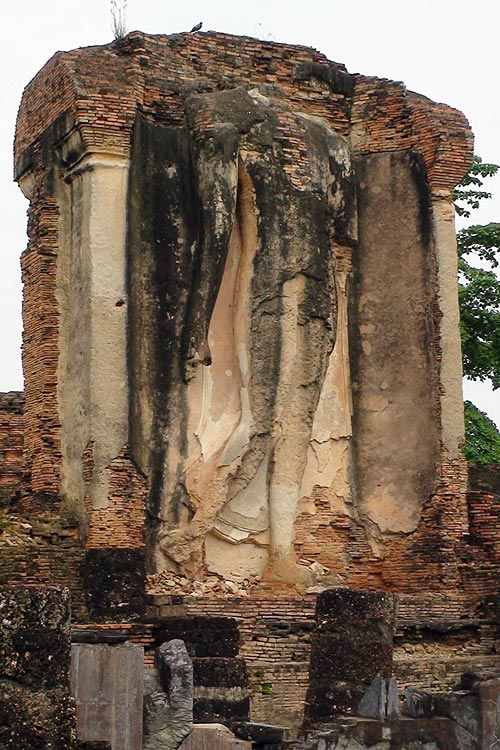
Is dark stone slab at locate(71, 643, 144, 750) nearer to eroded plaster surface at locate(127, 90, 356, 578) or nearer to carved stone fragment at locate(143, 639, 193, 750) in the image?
carved stone fragment at locate(143, 639, 193, 750)

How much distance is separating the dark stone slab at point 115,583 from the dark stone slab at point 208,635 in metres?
1.27

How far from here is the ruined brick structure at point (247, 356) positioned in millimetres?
20828

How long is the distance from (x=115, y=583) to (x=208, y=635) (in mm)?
1984

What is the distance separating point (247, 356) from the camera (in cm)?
2177

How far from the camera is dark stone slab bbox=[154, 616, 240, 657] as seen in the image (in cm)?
1816

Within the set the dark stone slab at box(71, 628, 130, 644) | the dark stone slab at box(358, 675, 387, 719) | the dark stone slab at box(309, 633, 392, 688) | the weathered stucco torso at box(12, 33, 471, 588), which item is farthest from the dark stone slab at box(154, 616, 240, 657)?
the dark stone slab at box(71, 628, 130, 644)

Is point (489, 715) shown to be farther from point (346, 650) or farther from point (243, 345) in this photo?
point (243, 345)

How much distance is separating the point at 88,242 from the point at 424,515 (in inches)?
193

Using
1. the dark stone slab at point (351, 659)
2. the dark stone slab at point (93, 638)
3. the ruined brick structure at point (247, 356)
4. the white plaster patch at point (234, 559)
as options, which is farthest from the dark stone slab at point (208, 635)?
the dark stone slab at point (93, 638)

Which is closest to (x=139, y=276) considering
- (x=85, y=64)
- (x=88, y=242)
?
(x=88, y=242)

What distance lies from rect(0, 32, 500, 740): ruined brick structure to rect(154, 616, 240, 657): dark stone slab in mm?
1401

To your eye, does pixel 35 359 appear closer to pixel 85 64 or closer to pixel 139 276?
pixel 139 276

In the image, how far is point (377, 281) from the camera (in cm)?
2320

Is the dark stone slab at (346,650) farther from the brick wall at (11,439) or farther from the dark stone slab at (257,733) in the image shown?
the brick wall at (11,439)
